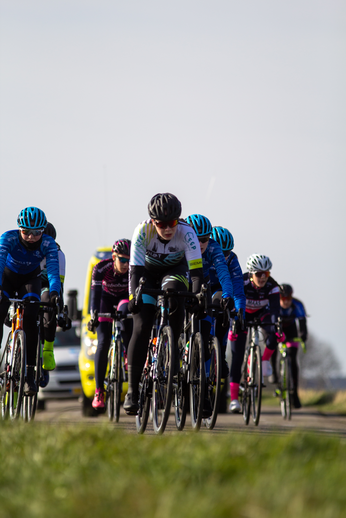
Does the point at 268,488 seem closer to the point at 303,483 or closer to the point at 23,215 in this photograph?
the point at 303,483

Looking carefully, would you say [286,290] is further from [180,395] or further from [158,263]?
[180,395]

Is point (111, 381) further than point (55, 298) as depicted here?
Yes

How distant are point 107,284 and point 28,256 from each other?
8.81 feet

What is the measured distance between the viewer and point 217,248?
9.61m

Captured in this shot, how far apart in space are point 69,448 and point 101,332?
7.26m

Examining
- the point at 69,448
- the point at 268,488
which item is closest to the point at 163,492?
the point at 268,488

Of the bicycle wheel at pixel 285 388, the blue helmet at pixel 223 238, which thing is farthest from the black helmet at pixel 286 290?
the blue helmet at pixel 223 238

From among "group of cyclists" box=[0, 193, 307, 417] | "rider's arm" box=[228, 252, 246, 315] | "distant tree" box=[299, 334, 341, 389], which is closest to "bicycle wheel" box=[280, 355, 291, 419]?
"group of cyclists" box=[0, 193, 307, 417]

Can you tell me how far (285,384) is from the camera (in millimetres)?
13719

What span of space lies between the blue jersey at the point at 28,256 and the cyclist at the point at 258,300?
12.0ft

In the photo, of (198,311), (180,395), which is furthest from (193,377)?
(198,311)

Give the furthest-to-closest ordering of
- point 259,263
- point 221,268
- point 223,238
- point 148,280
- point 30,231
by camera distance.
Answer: point 259,263 → point 223,238 → point 221,268 → point 30,231 → point 148,280

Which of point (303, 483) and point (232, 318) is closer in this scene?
point (303, 483)

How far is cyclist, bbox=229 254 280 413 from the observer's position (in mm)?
11570
